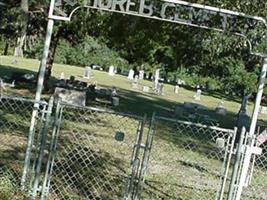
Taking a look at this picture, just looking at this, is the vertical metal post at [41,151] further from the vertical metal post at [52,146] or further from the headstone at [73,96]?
the headstone at [73,96]

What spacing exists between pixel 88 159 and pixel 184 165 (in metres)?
2.79

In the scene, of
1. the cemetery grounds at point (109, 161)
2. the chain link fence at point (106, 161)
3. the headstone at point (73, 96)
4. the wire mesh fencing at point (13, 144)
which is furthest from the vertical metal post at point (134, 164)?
the headstone at point (73, 96)

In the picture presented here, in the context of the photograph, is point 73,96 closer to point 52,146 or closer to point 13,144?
point 13,144

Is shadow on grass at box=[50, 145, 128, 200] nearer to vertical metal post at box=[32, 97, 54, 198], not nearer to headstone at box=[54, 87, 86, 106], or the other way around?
vertical metal post at box=[32, 97, 54, 198]

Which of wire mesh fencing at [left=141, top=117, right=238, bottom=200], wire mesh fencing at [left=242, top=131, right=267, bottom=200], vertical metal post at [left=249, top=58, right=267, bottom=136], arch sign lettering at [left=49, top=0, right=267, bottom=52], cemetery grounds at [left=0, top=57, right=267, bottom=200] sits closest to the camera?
vertical metal post at [left=249, top=58, right=267, bottom=136]

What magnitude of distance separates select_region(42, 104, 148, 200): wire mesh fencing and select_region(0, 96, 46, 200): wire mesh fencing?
51 cm

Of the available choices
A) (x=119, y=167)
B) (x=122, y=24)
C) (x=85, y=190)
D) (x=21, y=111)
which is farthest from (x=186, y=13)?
(x=122, y=24)

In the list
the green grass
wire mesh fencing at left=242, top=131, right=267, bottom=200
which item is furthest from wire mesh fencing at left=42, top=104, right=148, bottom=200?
the green grass

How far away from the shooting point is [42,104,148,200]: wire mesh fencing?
784cm

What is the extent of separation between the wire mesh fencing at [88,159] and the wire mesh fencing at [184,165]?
0.59 metres

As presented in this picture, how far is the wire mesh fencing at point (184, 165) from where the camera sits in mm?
9484

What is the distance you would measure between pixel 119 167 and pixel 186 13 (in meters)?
4.18

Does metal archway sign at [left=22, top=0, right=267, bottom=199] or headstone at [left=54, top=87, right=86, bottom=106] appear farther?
headstone at [left=54, top=87, right=86, bottom=106]

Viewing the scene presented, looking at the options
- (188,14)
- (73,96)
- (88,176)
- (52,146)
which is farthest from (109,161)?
(73,96)
